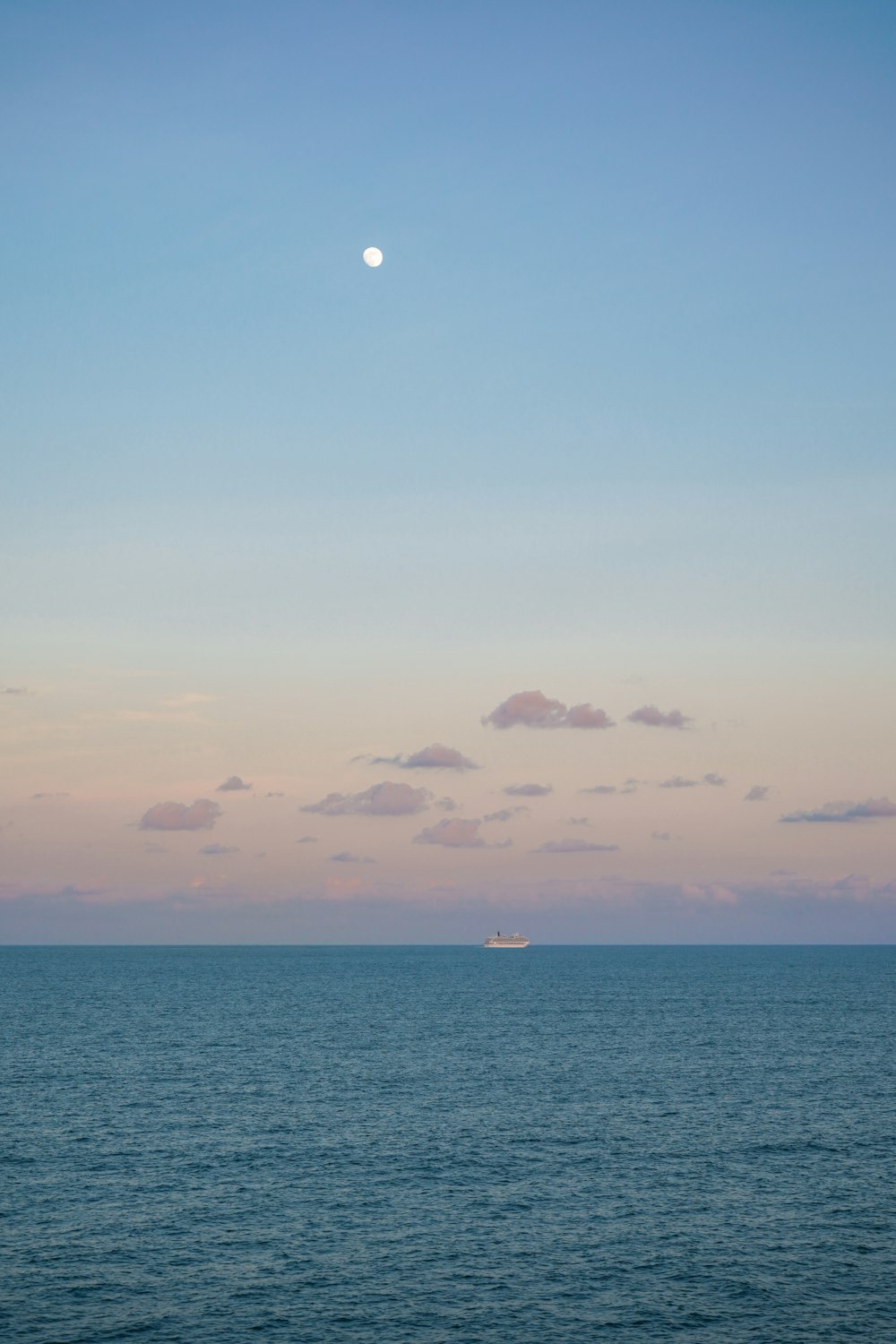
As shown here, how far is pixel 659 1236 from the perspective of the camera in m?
72.9

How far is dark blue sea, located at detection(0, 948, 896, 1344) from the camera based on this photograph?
199ft

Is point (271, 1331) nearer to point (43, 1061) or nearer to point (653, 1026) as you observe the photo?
point (43, 1061)

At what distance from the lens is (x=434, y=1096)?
386ft

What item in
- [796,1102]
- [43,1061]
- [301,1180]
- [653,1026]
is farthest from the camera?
[653,1026]

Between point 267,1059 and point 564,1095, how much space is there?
43.1 meters

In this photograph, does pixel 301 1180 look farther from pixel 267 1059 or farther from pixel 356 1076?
pixel 267 1059

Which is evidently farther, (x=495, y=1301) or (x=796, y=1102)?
(x=796, y=1102)

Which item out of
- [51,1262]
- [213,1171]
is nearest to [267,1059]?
[213,1171]

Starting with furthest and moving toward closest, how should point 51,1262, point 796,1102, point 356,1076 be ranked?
point 356,1076
point 796,1102
point 51,1262

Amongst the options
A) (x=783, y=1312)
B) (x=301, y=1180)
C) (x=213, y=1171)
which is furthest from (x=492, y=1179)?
(x=783, y=1312)

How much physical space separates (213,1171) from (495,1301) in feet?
104

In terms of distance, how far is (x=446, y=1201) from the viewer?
79812 millimetres

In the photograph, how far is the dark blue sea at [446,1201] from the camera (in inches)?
2392

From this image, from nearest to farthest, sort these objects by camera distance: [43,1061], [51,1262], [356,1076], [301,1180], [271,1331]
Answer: [271,1331]
[51,1262]
[301,1180]
[356,1076]
[43,1061]
